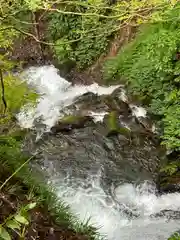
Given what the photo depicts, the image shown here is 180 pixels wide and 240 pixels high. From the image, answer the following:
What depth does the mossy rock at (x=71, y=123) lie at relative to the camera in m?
7.78

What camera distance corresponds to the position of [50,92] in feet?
31.5

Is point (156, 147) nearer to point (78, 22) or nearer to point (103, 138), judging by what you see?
point (103, 138)

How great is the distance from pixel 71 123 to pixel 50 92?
6.77ft

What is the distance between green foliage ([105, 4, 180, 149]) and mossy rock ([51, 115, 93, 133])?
3.94ft

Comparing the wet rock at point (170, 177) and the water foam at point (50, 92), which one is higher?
the water foam at point (50, 92)

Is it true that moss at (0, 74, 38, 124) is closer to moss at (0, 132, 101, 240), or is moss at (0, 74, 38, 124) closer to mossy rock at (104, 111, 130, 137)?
moss at (0, 132, 101, 240)

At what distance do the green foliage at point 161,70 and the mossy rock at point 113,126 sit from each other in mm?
688

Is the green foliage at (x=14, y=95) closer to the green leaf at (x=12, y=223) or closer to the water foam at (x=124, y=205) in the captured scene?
the water foam at (x=124, y=205)

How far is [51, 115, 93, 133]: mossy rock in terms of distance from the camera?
7781mm

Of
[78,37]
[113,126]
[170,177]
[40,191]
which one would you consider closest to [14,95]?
[40,191]

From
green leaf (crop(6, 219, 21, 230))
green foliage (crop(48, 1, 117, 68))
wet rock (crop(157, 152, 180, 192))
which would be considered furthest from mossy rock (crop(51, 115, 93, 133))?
green leaf (crop(6, 219, 21, 230))

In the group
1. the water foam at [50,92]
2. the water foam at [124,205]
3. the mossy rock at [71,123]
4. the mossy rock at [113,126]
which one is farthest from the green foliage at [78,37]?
the water foam at [124,205]

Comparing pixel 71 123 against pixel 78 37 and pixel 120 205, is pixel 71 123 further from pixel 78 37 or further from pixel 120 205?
pixel 78 37

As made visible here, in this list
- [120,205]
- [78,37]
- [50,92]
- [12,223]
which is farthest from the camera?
[78,37]
